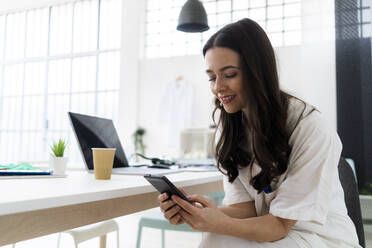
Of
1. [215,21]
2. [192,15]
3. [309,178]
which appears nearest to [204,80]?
[215,21]

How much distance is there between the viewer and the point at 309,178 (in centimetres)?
84

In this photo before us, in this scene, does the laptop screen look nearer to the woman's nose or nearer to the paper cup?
the paper cup

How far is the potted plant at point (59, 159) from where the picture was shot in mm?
1121

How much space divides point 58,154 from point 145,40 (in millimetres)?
5290

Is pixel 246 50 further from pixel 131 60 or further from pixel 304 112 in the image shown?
pixel 131 60

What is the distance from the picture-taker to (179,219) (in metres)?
0.89

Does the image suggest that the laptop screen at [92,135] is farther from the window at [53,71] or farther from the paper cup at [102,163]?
the window at [53,71]

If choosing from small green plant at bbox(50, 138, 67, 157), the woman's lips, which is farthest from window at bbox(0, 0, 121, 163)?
the woman's lips

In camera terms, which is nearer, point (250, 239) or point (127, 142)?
point (250, 239)

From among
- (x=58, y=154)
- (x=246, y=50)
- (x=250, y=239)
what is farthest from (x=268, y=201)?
(x=58, y=154)

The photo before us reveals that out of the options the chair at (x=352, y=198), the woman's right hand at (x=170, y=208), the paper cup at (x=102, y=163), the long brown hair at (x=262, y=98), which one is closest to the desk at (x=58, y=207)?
the woman's right hand at (x=170, y=208)

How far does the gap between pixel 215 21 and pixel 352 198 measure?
512 cm

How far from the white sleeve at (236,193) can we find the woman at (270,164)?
0.17ft

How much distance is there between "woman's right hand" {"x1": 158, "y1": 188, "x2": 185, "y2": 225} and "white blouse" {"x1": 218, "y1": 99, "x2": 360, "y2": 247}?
25cm
